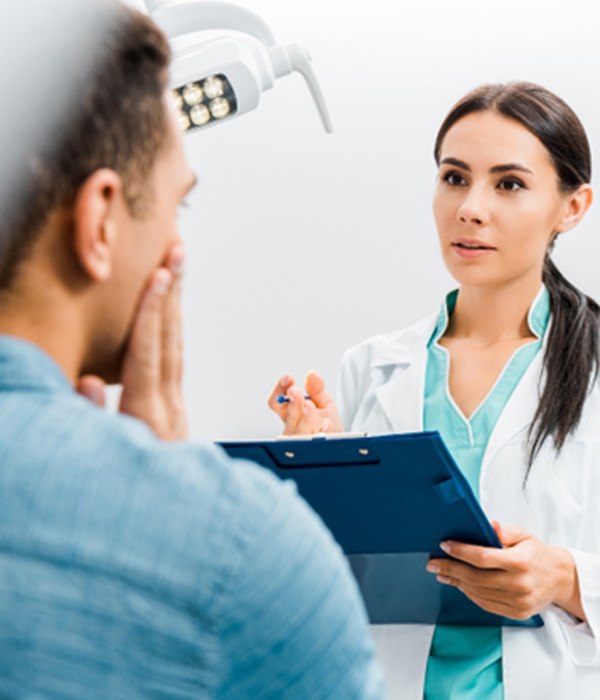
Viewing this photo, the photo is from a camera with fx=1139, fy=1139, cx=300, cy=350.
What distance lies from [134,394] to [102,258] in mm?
157

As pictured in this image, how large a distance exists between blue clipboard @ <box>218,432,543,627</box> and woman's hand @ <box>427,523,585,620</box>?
18 millimetres

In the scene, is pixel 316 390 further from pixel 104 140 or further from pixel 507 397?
pixel 104 140

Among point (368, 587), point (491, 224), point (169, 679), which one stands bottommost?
point (368, 587)

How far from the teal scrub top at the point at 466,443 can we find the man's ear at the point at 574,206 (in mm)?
115

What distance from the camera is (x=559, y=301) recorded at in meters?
1.73

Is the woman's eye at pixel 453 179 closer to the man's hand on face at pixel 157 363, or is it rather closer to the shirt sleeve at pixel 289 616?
the man's hand on face at pixel 157 363

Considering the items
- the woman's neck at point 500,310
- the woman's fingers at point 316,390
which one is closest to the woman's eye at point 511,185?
the woman's neck at point 500,310

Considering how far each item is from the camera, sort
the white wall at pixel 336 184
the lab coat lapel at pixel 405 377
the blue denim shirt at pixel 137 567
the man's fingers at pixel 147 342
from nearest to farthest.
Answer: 1. the blue denim shirt at pixel 137 567
2. the man's fingers at pixel 147 342
3. the lab coat lapel at pixel 405 377
4. the white wall at pixel 336 184

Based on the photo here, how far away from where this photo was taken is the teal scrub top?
149 cm

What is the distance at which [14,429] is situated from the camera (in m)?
0.55

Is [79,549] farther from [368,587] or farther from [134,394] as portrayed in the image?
[368,587]

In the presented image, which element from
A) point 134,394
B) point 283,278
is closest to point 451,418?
point 283,278

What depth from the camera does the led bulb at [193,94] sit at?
1352mm

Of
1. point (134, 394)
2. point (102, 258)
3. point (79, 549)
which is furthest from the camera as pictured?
point (134, 394)
